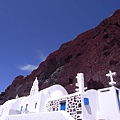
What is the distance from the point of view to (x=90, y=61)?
32125 millimetres

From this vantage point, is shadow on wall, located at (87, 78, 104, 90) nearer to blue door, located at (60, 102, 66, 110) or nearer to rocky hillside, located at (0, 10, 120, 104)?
rocky hillside, located at (0, 10, 120, 104)

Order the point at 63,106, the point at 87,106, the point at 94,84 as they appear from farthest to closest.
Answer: the point at 94,84 → the point at 63,106 → the point at 87,106

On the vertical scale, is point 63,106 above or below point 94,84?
below

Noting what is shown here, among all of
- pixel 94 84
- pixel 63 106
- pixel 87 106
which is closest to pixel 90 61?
pixel 94 84

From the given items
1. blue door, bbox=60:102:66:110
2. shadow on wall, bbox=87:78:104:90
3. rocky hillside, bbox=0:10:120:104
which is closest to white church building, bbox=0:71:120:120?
blue door, bbox=60:102:66:110

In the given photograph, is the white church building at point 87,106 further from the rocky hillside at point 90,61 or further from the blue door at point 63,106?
the rocky hillside at point 90,61

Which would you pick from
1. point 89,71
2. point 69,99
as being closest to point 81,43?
point 89,71

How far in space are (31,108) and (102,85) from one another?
1311 centimetres

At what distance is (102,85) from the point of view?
1043 inches

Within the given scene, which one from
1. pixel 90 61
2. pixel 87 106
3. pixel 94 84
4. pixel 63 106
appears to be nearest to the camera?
pixel 87 106

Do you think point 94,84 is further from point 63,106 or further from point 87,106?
point 87,106

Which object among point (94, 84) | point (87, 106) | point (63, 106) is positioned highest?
point (94, 84)

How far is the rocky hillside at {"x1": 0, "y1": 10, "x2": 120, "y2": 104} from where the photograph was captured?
28016 mm

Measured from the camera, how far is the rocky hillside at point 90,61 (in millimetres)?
28016
